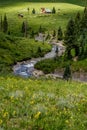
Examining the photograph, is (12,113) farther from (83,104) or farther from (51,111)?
(83,104)

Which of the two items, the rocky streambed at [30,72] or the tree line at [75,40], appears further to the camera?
the tree line at [75,40]

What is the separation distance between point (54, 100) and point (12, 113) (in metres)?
4.01

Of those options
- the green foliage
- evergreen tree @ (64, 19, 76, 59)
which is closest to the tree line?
evergreen tree @ (64, 19, 76, 59)

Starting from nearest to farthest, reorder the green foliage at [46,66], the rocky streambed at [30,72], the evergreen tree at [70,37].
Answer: the rocky streambed at [30,72]
the green foliage at [46,66]
the evergreen tree at [70,37]

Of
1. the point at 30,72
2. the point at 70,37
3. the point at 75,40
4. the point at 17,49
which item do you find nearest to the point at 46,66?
the point at 30,72

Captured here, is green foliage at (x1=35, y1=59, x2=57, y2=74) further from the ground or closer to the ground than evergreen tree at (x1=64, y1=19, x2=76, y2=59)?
closer to the ground

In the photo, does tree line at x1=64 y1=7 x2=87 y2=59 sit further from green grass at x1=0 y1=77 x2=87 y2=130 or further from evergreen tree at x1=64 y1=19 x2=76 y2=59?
green grass at x1=0 y1=77 x2=87 y2=130

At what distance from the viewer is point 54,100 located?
1730cm

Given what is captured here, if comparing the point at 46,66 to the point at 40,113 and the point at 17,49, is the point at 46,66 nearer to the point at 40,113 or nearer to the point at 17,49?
the point at 17,49

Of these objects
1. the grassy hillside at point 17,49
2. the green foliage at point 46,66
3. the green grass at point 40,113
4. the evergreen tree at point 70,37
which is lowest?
the grassy hillside at point 17,49

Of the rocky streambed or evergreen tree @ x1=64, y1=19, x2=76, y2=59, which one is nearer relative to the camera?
the rocky streambed

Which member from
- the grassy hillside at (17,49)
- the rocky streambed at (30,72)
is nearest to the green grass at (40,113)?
the rocky streambed at (30,72)

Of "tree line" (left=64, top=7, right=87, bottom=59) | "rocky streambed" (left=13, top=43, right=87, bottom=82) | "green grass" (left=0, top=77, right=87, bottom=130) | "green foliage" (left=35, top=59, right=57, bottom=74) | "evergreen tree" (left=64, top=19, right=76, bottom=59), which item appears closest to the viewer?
"green grass" (left=0, top=77, right=87, bottom=130)

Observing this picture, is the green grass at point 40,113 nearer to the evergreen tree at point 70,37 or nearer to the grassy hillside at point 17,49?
the grassy hillside at point 17,49
